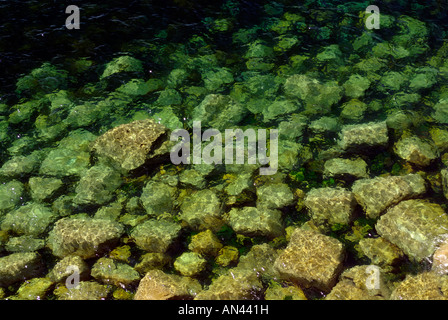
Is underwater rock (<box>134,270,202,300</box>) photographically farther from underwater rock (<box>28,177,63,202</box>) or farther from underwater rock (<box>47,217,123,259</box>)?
underwater rock (<box>28,177,63,202</box>)

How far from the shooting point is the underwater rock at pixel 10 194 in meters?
6.00

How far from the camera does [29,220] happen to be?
5.77 meters

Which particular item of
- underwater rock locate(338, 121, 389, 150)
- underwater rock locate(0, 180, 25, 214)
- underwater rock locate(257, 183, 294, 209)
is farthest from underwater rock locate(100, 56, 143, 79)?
underwater rock locate(338, 121, 389, 150)

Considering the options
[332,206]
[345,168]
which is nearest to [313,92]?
[345,168]

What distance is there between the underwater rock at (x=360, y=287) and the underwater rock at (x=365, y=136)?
211 cm

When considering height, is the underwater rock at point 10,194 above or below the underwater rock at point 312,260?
below

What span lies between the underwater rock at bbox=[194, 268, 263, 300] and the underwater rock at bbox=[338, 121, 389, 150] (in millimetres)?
2538

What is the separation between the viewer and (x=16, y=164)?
646 cm

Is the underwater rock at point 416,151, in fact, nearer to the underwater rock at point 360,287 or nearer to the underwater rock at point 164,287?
the underwater rock at point 360,287

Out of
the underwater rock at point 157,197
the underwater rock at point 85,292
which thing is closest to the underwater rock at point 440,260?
the underwater rock at point 157,197

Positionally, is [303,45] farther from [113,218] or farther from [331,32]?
[113,218]

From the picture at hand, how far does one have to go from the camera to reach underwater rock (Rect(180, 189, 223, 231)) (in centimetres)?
557

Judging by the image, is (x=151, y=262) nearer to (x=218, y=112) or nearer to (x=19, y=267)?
(x=19, y=267)

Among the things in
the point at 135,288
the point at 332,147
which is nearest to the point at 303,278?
the point at 135,288
